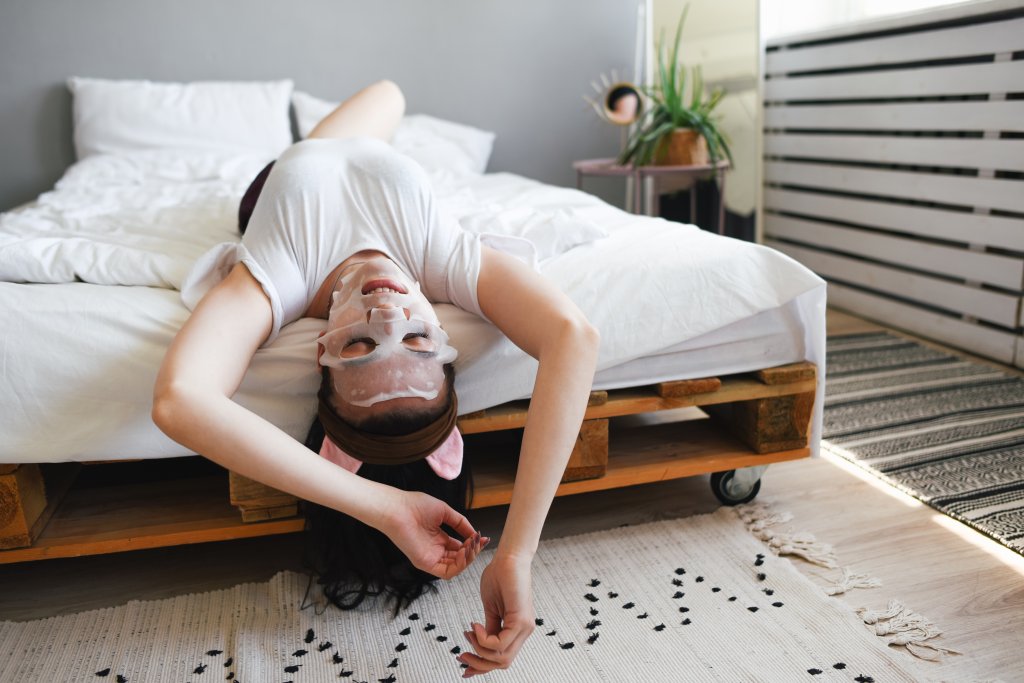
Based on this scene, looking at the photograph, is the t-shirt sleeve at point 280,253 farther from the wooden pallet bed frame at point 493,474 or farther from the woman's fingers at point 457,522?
the woman's fingers at point 457,522

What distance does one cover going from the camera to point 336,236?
56.2 inches

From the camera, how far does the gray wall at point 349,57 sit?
291 cm

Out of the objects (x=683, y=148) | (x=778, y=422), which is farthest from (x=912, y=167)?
(x=778, y=422)

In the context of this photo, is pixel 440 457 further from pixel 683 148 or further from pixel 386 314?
pixel 683 148

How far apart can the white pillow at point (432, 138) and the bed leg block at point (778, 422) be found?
156 centimetres

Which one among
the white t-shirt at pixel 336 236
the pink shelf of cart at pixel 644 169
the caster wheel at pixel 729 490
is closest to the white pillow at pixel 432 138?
the pink shelf of cart at pixel 644 169

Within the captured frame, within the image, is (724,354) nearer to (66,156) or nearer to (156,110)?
(156,110)

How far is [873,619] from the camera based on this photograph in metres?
1.30

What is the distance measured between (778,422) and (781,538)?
0.22 meters

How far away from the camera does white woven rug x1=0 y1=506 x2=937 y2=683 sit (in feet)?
3.96

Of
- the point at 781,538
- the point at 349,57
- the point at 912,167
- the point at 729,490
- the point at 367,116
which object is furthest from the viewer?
the point at 349,57

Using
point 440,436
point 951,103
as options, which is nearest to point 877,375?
point 951,103

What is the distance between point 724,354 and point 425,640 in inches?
28.9

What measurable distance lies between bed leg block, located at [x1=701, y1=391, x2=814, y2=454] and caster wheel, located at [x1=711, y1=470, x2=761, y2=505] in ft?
0.27
